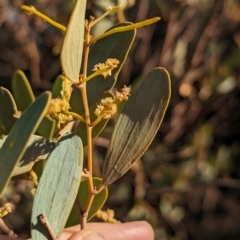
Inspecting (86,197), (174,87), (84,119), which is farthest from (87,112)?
(174,87)

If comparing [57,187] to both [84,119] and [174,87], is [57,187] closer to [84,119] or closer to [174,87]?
[84,119]

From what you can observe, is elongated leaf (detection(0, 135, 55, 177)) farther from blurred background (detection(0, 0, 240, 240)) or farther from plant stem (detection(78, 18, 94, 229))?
blurred background (detection(0, 0, 240, 240))

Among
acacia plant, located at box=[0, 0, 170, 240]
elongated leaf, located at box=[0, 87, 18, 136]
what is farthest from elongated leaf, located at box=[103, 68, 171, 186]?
elongated leaf, located at box=[0, 87, 18, 136]

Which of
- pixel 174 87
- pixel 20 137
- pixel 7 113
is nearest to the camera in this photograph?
pixel 20 137

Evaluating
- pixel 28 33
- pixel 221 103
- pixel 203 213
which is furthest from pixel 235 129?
pixel 28 33

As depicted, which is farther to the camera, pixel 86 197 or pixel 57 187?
pixel 86 197

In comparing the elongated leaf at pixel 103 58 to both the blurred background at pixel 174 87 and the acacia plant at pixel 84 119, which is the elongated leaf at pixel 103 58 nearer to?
the acacia plant at pixel 84 119
